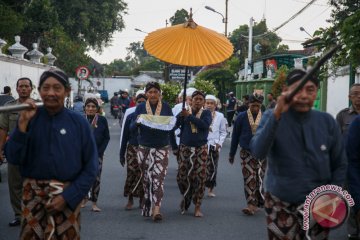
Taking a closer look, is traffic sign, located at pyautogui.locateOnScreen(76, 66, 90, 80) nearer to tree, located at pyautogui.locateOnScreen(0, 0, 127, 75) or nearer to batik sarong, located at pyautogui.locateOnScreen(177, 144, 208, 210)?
tree, located at pyautogui.locateOnScreen(0, 0, 127, 75)

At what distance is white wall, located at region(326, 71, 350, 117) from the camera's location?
20750 mm

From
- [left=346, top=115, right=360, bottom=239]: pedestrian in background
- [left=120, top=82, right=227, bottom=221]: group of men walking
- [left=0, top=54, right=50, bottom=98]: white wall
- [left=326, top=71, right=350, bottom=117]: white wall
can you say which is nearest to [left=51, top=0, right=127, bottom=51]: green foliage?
[left=0, top=54, right=50, bottom=98]: white wall

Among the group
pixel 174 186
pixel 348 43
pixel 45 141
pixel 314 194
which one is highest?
pixel 348 43

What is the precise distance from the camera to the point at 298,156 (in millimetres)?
4941

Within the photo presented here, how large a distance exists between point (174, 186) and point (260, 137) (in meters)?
8.46

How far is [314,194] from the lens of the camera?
15.7 ft

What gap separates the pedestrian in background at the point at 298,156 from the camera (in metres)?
4.90

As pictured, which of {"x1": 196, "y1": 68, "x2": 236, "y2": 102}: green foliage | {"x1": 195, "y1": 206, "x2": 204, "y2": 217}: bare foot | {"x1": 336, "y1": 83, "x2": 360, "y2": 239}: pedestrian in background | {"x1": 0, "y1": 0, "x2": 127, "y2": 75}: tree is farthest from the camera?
{"x1": 196, "y1": 68, "x2": 236, "y2": 102}: green foliage

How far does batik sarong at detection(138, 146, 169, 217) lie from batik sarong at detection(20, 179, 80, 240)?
453 centimetres

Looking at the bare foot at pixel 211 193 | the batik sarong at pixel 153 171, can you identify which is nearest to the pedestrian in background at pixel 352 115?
the batik sarong at pixel 153 171

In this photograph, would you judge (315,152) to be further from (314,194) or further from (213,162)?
(213,162)

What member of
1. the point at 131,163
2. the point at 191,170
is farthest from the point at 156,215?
the point at 131,163

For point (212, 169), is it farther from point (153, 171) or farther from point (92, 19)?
point (92, 19)

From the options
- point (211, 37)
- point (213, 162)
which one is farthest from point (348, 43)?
point (213, 162)
